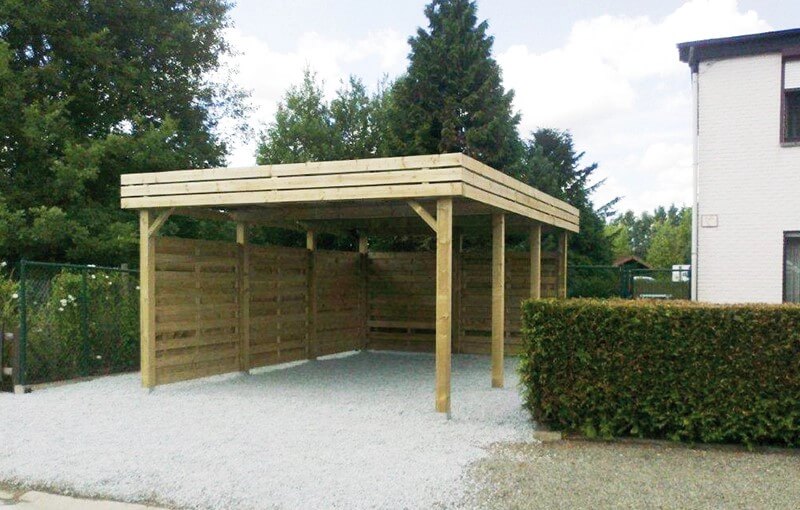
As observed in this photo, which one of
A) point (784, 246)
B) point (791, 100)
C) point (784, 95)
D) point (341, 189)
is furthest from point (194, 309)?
point (791, 100)

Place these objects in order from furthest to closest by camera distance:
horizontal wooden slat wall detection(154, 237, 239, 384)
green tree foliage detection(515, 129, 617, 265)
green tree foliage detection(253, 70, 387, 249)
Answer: green tree foliage detection(515, 129, 617, 265), green tree foliage detection(253, 70, 387, 249), horizontal wooden slat wall detection(154, 237, 239, 384)

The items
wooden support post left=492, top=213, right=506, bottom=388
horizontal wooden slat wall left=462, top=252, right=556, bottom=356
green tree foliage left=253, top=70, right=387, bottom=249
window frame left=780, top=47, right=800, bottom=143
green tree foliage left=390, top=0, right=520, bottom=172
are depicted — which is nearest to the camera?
wooden support post left=492, top=213, right=506, bottom=388

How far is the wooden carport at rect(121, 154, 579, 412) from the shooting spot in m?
7.36

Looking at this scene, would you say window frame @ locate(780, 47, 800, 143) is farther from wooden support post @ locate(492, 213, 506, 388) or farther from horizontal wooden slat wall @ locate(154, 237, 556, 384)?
wooden support post @ locate(492, 213, 506, 388)

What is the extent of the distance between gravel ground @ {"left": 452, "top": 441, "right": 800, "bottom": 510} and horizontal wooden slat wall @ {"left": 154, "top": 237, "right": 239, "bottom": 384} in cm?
494

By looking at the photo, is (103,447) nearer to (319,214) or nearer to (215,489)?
(215,489)

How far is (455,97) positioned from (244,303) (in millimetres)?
10436

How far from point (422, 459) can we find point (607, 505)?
5.35 feet

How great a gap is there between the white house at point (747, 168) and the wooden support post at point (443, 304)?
566 cm

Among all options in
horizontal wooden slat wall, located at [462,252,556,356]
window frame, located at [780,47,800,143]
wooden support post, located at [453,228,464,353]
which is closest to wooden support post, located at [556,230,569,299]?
horizontal wooden slat wall, located at [462,252,556,356]

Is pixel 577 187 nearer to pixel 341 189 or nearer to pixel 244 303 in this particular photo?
pixel 244 303

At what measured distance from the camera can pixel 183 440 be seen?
637cm

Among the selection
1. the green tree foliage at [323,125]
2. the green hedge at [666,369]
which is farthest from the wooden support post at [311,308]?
the green tree foliage at [323,125]

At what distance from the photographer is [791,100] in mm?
10766
